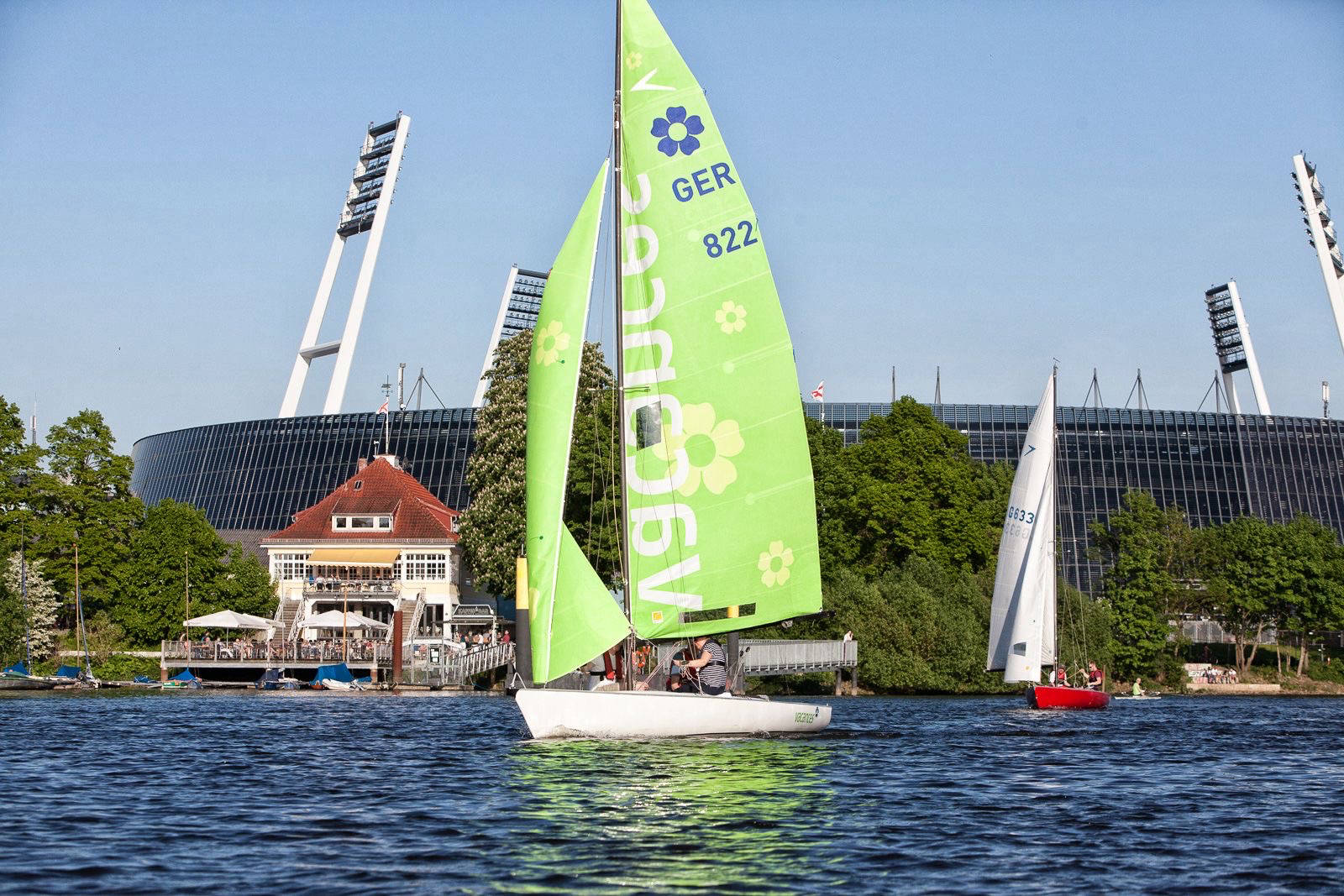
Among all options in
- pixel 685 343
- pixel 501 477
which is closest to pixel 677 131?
pixel 685 343

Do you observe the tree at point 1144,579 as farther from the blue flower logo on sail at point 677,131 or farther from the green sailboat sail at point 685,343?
the blue flower logo on sail at point 677,131

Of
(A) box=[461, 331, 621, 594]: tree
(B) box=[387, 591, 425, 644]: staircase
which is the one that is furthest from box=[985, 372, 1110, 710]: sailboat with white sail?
(B) box=[387, 591, 425, 644]: staircase

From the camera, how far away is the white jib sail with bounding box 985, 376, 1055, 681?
218ft

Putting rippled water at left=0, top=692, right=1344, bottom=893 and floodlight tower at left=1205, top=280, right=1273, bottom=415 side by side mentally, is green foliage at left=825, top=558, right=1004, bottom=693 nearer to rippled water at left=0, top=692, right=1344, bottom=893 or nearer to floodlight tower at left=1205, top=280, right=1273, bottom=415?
rippled water at left=0, top=692, right=1344, bottom=893

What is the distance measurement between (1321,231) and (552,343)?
131684mm

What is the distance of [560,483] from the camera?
33656 millimetres

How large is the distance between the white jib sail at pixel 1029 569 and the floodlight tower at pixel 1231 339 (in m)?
94.0

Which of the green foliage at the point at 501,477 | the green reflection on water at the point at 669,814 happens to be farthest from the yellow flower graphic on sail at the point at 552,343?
the green foliage at the point at 501,477

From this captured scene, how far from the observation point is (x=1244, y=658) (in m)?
102

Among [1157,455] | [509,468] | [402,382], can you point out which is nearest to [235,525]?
[402,382]

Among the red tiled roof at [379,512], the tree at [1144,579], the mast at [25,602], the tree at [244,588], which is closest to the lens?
the mast at [25,602]

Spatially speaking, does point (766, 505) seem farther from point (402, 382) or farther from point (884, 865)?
point (402, 382)

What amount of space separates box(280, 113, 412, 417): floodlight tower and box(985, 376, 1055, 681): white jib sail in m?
71.4

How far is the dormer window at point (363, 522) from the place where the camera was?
102188 mm
